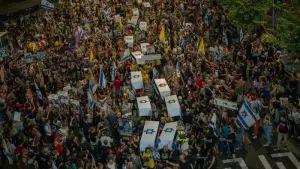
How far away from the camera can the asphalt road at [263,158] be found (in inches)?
677

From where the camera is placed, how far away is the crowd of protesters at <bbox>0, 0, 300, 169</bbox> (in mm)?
16953

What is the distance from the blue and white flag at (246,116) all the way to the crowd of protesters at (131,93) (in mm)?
246

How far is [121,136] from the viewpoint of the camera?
60.3 feet

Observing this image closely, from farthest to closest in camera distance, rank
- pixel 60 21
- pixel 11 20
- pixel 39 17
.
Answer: pixel 11 20 < pixel 39 17 < pixel 60 21

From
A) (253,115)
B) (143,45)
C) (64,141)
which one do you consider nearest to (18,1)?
(143,45)

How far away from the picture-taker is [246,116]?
17.6 m

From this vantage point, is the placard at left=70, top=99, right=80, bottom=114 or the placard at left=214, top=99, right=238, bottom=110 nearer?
the placard at left=214, top=99, right=238, bottom=110

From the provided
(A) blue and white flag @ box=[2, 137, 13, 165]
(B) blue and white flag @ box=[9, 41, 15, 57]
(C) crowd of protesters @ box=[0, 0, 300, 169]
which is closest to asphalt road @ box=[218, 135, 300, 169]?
(C) crowd of protesters @ box=[0, 0, 300, 169]

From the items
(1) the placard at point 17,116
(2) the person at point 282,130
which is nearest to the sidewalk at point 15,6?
(1) the placard at point 17,116

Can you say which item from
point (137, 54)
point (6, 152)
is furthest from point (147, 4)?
point (6, 152)

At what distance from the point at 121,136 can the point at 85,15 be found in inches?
678

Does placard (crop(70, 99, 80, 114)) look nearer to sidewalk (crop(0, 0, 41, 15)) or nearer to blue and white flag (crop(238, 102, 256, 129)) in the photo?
blue and white flag (crop(238, 102, 256, 129))

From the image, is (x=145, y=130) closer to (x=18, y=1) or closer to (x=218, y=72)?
(x=218, y=72)

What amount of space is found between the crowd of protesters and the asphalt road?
312 mm
